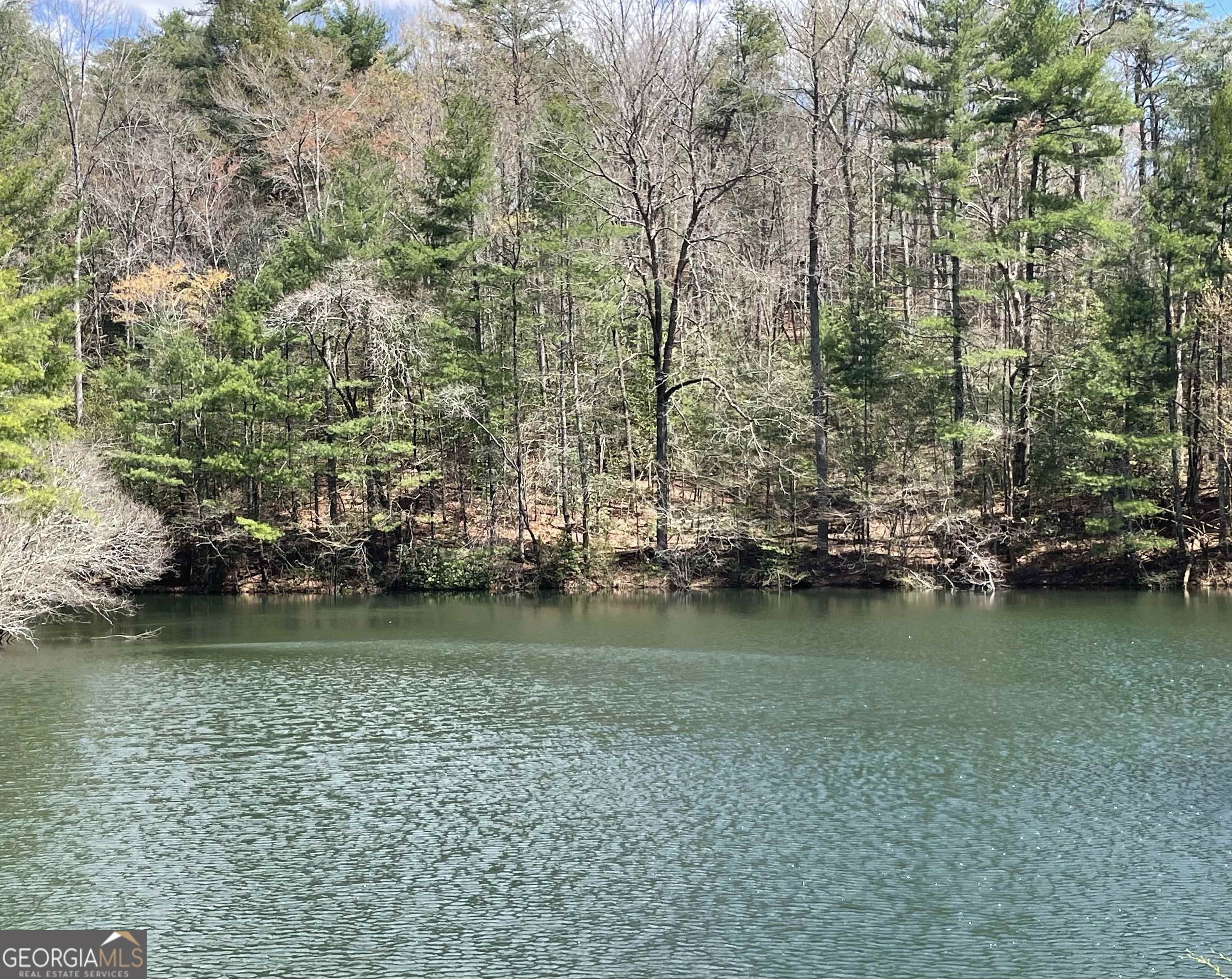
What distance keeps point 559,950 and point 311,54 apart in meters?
36.6

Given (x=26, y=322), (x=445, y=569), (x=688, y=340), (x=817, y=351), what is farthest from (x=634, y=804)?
(x=688, y=340)

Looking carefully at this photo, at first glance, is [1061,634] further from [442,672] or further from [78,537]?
[78,537]

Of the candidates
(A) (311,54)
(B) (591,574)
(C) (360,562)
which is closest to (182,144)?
(A) (311,54)

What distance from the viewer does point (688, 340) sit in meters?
32.4

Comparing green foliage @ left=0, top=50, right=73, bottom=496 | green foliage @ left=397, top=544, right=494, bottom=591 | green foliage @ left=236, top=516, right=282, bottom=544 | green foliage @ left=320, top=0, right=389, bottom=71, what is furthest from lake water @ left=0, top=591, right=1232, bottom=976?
green foliage @ left=320, top=0, right=389, bottom=71

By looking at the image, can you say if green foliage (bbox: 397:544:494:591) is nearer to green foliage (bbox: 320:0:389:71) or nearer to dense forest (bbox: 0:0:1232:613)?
dense forest (bbox: 0:0:1232:613)

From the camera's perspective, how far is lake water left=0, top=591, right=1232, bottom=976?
28.2 ft

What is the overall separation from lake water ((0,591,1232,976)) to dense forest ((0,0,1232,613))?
26.8 feet

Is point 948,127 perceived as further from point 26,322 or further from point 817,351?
point 26,322

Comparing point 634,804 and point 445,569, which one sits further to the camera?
point 445,569

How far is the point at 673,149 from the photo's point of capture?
30688mm

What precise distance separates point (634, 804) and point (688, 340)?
21.8 m

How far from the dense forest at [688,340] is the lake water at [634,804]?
8176mm

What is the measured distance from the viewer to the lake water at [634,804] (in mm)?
8586
